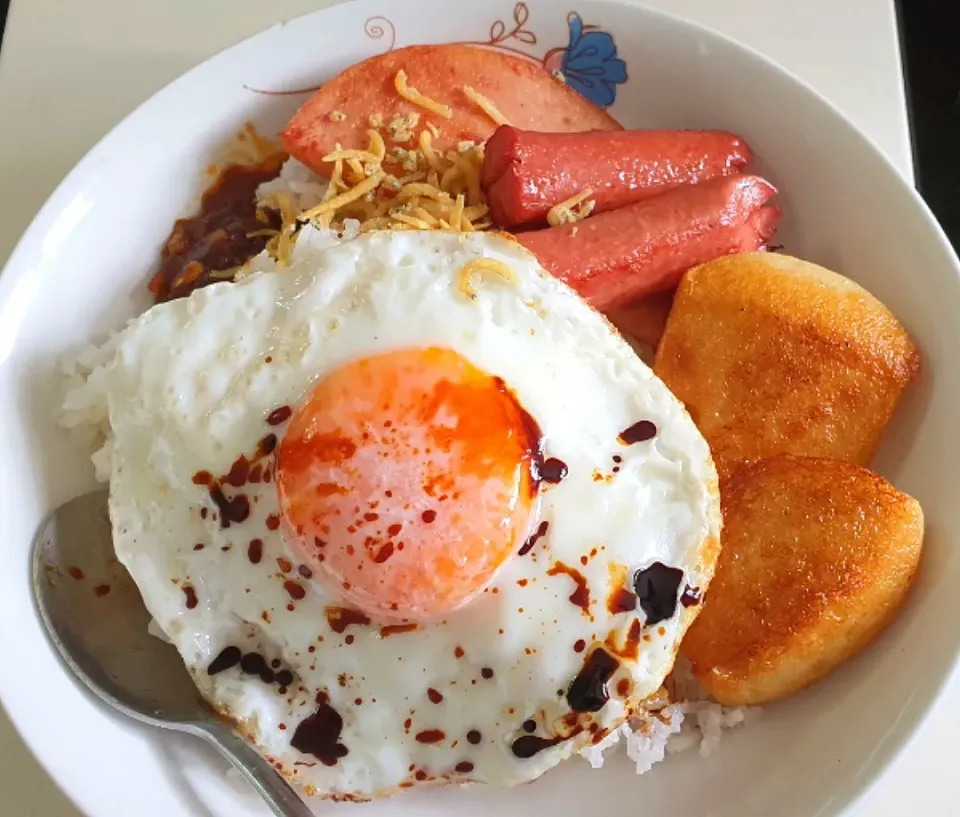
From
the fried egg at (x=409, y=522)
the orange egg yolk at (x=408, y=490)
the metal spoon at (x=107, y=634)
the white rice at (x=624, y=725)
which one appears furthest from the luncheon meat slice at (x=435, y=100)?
the metal spoon at (x=107, y=634)

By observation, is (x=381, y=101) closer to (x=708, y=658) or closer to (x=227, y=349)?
(x=227, y=349)

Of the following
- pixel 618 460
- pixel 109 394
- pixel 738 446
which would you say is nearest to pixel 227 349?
pixel 109 394

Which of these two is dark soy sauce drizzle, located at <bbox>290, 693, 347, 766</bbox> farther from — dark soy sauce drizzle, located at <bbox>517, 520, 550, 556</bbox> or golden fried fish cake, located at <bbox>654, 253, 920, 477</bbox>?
golden fried fish cake, located at <bbox>654, 253, 920, 477</bbox>

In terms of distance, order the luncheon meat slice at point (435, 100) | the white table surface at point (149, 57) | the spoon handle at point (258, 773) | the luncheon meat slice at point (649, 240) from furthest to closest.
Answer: the white table surface at point (149, 57), the luncheon meat slice at point (435, 100), the luncheon meat slice at point (649, 240), the spoon handle at point (258, 773)

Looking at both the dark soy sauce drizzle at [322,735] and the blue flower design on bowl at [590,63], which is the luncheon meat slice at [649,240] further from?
the dark soy sauce drizzle at [322,735]

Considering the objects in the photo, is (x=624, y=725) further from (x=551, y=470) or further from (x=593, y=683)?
(x=551, y=470)

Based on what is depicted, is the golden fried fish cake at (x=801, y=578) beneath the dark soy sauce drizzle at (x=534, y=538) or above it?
beneath

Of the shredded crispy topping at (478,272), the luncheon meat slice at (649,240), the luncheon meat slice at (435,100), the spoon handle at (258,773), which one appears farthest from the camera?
the luncheon meat slice at (435,100)
